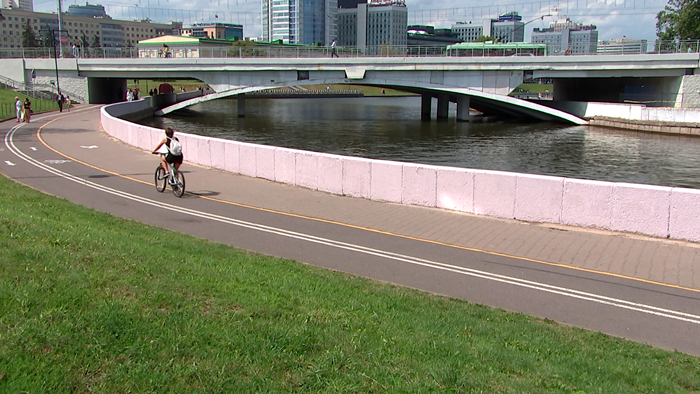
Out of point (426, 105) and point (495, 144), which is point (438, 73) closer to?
point (426, 105)

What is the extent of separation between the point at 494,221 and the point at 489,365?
7.91 meters

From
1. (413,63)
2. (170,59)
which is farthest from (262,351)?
(170,59)

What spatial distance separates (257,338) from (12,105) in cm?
5406

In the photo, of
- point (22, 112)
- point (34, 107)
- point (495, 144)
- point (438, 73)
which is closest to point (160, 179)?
point (495, 144)

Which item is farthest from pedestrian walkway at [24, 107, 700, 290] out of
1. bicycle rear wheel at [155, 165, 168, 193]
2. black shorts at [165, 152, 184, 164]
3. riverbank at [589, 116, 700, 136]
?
riverbank at [589, 116, 700, 136]

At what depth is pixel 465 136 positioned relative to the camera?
149ft

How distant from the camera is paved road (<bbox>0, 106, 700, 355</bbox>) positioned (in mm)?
7821

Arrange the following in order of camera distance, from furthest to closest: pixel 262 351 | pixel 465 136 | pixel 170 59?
1. pixel 170 59
2. pixel 465 136
3. pixel 262 351

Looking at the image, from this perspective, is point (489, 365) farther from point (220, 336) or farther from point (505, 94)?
point (505, 94)

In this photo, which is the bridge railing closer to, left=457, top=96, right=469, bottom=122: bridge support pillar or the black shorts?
left=457, top=96, right=469, bottom=122: bridge support pillar

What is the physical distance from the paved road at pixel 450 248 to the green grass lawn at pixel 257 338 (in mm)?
1055

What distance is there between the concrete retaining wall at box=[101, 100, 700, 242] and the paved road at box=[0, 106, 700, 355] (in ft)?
1.15

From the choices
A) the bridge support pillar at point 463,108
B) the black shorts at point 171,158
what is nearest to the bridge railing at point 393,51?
the bridge support pillar at point 463,108

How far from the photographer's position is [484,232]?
38.9ft
